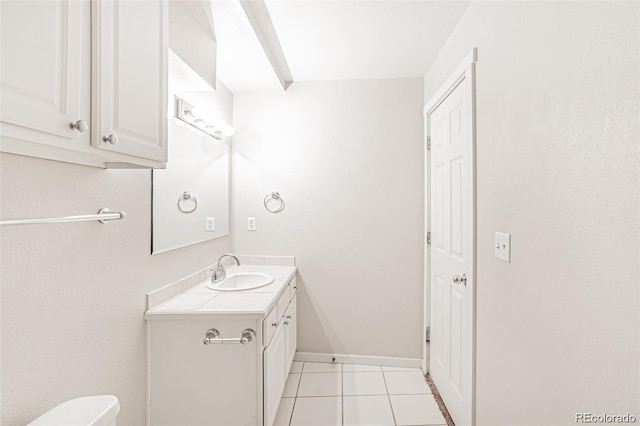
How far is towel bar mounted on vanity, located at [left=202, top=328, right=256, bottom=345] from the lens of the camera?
153cm

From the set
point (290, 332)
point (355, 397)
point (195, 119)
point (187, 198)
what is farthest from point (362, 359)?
point (195, 119)

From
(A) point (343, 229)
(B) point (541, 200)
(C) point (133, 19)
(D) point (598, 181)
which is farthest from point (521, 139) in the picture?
(A) point (343, 229)

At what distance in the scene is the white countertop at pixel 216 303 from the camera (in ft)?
5.04

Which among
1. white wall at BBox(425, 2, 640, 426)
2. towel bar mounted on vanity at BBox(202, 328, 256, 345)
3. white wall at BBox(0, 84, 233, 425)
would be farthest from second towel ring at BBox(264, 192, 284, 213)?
white wall at BBox(425, 2, 640, 426)

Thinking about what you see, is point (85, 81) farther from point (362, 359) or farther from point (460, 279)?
point (362, 359)

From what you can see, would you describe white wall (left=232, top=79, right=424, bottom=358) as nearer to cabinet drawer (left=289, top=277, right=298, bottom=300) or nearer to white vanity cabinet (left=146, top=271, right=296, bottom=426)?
cabinet drawer (left=289, top=277, right=298, bottom=300)

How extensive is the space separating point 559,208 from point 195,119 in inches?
75.5

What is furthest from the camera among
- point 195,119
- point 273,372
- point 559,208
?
point 195,119

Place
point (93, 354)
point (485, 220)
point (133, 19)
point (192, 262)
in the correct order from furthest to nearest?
point (192, 262) → point (485, 220) → point (93, 354) → point (133, 19)

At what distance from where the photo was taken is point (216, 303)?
A: 5.43 ft

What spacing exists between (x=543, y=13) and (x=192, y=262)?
83.7 inches

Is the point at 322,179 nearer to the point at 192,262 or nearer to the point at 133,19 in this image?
the point at 192,262

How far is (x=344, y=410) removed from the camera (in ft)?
6.79

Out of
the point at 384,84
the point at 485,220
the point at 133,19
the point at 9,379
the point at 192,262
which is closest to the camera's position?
the point at 9,379
